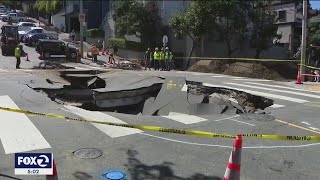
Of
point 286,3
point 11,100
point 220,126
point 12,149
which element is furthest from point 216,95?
point 286,3

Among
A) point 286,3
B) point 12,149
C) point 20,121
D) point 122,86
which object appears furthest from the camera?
point 286,3

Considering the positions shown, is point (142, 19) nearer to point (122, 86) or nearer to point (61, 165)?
point (122, 86)

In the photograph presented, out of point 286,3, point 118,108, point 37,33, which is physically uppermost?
point 286,3

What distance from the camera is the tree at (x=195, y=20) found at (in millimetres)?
33844

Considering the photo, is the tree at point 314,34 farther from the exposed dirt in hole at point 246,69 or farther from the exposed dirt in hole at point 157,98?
the exposed dirt in hole at point 157,98

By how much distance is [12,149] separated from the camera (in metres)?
7.33

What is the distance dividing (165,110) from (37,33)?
3127 cm

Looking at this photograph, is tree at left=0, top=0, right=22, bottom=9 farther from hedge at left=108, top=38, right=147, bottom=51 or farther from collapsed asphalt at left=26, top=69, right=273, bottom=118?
collapsed asphalt at left=26, top=69, right=273, bottom=118

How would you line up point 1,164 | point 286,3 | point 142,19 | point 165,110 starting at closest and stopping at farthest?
point 1,164, point 165,110, point 142,19, point 286,3

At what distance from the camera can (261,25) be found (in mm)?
37469

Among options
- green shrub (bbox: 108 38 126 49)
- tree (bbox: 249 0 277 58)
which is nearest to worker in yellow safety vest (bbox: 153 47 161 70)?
tree (bbox: 249 0 277 58)

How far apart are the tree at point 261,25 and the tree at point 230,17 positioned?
0.91 meters

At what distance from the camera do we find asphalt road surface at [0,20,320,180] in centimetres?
650

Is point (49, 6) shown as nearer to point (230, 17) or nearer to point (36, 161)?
point (230, 17)
